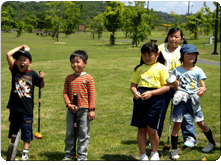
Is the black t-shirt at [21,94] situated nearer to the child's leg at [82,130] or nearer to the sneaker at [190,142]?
the child's leg at [82,130]

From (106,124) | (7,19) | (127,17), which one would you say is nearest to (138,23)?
(127,17)

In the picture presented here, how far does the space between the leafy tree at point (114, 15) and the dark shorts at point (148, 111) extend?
37.5 metres

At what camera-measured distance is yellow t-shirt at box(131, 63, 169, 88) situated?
4031 mm

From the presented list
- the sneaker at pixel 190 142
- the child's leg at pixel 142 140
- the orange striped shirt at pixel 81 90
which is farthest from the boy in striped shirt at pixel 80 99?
the sneaker at pixel 190 142

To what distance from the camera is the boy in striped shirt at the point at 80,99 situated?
4.09 meters

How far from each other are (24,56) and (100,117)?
136 inches

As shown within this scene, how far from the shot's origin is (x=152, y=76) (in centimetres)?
403

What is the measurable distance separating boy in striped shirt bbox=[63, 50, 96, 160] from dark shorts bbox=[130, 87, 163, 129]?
2.14 ft

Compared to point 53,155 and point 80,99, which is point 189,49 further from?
point 53,155

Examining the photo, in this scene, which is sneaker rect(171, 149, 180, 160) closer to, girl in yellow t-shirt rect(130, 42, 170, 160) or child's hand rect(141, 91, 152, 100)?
girl in yellow t-shirt rect(130, 42, 170, 160)

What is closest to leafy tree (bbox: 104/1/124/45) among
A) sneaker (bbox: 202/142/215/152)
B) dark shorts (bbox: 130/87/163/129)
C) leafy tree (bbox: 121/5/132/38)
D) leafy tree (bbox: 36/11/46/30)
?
leafy tree (bbox: 121/5/132/38)

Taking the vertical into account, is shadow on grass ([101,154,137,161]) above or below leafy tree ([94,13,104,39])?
below

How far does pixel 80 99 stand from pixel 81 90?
134mm

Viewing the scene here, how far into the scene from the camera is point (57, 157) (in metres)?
4.64
